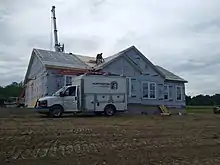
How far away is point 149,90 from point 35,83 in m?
10.9

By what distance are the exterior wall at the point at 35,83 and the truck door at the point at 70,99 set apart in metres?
5.66

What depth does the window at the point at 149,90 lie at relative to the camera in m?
33.4

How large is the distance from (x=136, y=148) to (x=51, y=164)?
2839 mm

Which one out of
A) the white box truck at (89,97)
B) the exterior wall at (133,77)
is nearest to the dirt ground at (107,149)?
the white box truck at (89,97)

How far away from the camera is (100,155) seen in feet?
27.2

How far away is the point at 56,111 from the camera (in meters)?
22.3

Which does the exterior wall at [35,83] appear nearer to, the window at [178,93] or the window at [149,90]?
the window at [149,90]

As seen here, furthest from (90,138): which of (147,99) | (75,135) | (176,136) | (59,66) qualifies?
(147,99)

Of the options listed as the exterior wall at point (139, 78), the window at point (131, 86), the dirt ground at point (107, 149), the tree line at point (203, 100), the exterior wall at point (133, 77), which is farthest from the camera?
the tree line at point (203, 100)

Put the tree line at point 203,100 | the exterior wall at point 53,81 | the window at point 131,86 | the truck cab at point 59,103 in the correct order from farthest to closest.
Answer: the tree line at point 203,100 < the window at point 131,86 < the exterior wall at point 53,81 < the truck cab at point 59,103

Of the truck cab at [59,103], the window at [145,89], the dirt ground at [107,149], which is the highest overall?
the window at [145,89]

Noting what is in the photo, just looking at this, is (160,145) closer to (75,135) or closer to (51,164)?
(75,135)

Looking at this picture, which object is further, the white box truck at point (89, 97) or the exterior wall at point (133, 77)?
the exterior wall at point (133, 77)

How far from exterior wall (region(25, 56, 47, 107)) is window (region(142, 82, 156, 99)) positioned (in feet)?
31.6
